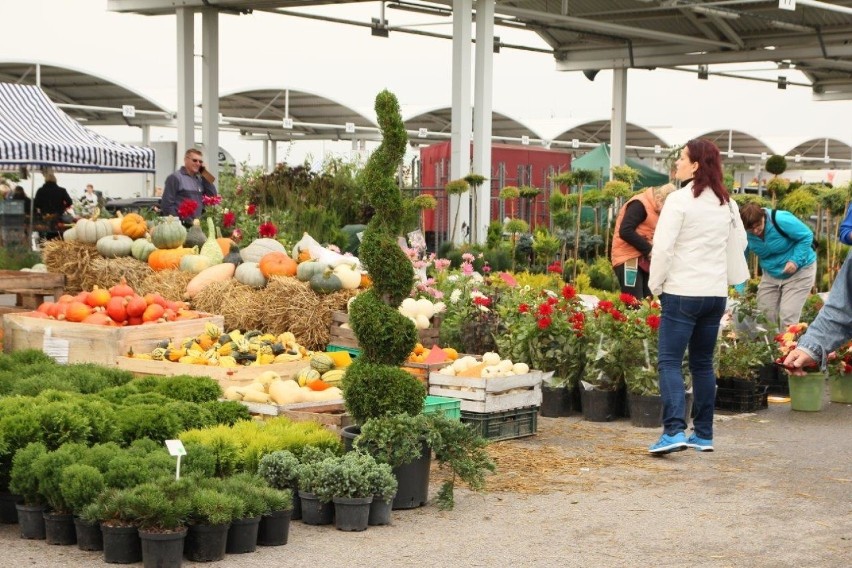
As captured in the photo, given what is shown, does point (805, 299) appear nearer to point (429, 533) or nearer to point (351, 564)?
point (429, 533)

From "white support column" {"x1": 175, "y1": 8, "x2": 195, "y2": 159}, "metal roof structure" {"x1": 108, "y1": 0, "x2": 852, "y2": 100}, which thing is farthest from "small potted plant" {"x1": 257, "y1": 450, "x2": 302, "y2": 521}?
"white support column" {"x1": 175, "y1": 8, "x2": 195, "y2": 159}

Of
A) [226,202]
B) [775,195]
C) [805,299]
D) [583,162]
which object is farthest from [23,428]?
[583,162]

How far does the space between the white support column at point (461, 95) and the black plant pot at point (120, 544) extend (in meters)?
10.8

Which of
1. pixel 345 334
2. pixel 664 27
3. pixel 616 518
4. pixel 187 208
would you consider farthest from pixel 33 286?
pixel 664 27

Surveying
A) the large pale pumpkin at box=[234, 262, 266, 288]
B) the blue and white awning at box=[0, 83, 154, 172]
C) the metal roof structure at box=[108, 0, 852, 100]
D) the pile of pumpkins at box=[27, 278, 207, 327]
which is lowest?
the pile of pumpkins at box=[27, 278, 207, 327]

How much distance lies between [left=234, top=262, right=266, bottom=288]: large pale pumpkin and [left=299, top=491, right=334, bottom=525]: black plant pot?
15.3 feet

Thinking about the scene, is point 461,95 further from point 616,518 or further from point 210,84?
point 616,518

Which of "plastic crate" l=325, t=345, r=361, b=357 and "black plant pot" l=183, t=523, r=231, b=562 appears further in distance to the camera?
"plastic crate" l=325, t=345, r=361, b=357

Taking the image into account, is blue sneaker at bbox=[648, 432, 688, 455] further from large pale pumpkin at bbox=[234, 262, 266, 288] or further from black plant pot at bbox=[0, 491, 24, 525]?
large pale pumpkin at bbox=[234, 262, 266, 288]

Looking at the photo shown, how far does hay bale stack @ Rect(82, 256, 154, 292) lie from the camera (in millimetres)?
10773

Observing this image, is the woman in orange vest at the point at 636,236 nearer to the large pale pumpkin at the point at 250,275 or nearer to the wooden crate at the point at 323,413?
the large pale pumpkin at the point at 250,275

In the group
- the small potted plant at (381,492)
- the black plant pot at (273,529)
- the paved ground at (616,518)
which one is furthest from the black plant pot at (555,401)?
the black plant pot at (273,529)

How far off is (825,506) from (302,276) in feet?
16.5

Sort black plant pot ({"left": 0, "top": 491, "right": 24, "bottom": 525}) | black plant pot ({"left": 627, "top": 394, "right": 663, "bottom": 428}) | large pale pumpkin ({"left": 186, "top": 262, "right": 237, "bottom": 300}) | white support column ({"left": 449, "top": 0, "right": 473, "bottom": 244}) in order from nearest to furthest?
black plant pot ({"left": 0, "top": 491, "right": 24, "bottom": 525}) → black plant pot ({"left": 627, "top": 394, "right": 663, "bottom": 428}) → large pale pumpkin ({"left": 186, "top": 262, "right": 237, "bottom": 300}) → white support column ({"left": 449, "top": 0, "right": 473, "bottom": 244})
